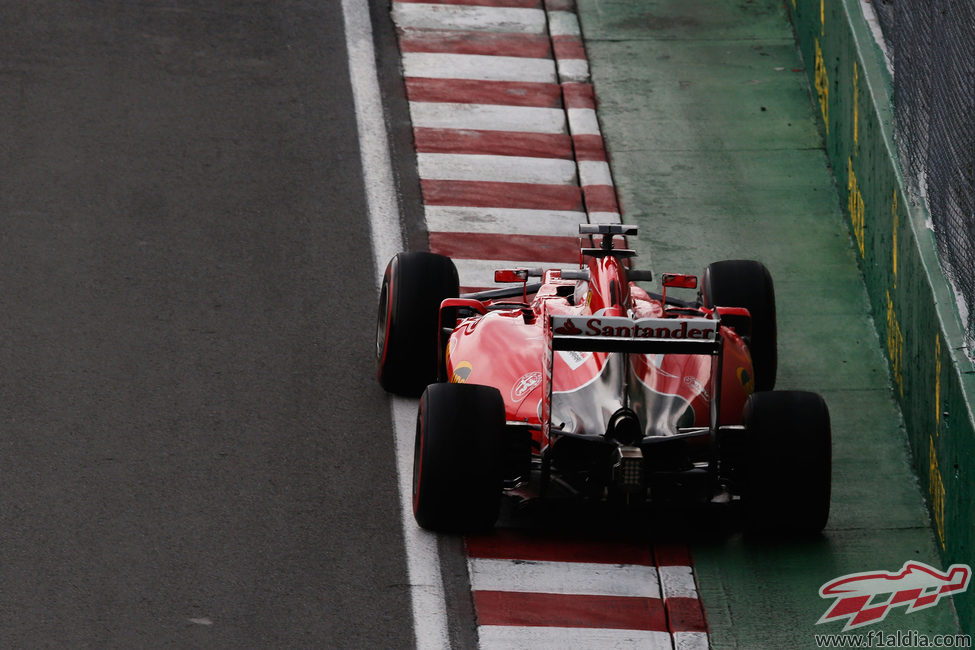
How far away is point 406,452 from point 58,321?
A: 260 cm

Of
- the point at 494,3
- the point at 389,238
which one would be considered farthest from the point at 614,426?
the point at 494,3

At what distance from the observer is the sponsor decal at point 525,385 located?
927cm

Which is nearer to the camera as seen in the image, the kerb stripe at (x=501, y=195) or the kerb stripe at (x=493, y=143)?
the kerb stripe at (x=501, y=195)

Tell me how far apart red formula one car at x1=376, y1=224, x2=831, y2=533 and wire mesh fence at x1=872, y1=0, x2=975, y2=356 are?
4.08 ft

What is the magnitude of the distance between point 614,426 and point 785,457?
0.95 meters

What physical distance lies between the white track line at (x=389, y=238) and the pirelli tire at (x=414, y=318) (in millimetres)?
252

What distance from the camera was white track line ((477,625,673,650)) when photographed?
851 cm

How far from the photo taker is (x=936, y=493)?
31.5 ft

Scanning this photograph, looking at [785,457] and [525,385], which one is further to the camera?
[525,385]

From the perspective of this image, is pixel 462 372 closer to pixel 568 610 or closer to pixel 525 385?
pixel 525 385

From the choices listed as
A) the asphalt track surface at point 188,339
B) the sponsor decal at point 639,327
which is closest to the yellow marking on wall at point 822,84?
the asphalt track surface at point 188,339

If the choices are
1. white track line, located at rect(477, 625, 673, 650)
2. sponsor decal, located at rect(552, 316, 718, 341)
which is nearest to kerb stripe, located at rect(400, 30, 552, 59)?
sponsor decal, located at rect(552, 316, 718, 341)

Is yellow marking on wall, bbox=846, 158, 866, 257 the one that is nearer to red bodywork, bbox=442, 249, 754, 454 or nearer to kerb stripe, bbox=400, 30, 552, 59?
red bodywork, bbox=442, 249, 754, 454

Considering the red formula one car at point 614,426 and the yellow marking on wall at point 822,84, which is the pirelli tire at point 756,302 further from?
the yellow marking on wall at point 822,84
